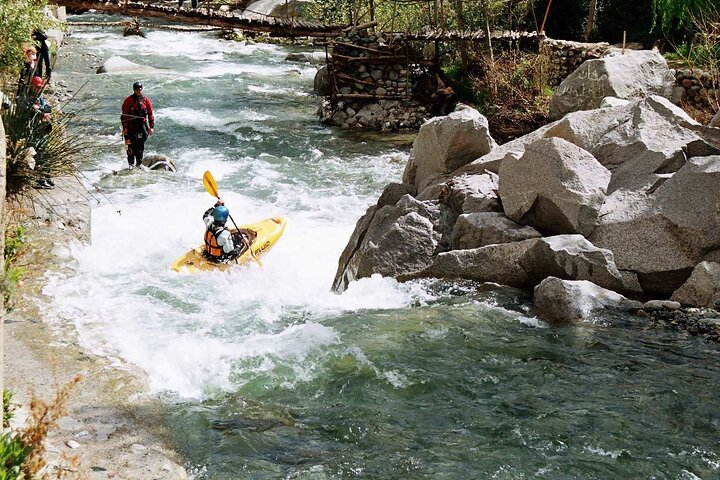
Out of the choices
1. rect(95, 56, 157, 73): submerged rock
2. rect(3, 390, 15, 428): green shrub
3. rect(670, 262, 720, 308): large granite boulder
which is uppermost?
rect(95, 56, 157, 73): submerged rock

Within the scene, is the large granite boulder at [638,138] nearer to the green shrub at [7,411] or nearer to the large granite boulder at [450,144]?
the large granite boulder at [450,144]

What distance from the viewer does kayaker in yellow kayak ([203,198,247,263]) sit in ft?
29.1

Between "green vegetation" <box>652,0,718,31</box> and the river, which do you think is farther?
"green vegetation" <box>652,0,718,31</box>

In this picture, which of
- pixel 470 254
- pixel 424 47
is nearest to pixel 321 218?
pixel 470 254

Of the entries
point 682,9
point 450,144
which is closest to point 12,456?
point 450,144

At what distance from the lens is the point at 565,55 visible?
1592 centimetres

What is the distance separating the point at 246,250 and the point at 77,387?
155 inches

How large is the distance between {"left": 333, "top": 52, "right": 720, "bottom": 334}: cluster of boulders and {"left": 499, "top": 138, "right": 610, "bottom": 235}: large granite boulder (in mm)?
11

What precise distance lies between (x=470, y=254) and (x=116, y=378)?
11.8 ft

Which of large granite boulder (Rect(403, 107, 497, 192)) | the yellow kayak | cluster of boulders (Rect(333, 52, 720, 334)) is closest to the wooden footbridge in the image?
large granite boulder (Rect(403, 107, 497, 192))

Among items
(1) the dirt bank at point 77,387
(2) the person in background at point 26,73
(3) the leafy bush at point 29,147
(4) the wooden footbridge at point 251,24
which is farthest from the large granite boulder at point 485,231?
(4) the wooden footbridge at point 251,24

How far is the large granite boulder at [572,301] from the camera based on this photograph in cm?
677

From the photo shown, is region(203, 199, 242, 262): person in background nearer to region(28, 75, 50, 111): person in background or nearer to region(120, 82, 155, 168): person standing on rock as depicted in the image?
region(28, 75, 50, 111): person in background

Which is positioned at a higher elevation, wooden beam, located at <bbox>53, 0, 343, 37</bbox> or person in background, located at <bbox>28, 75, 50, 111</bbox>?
wooden beam, located at <bbox>53, 0, 343, 37</bbox>
